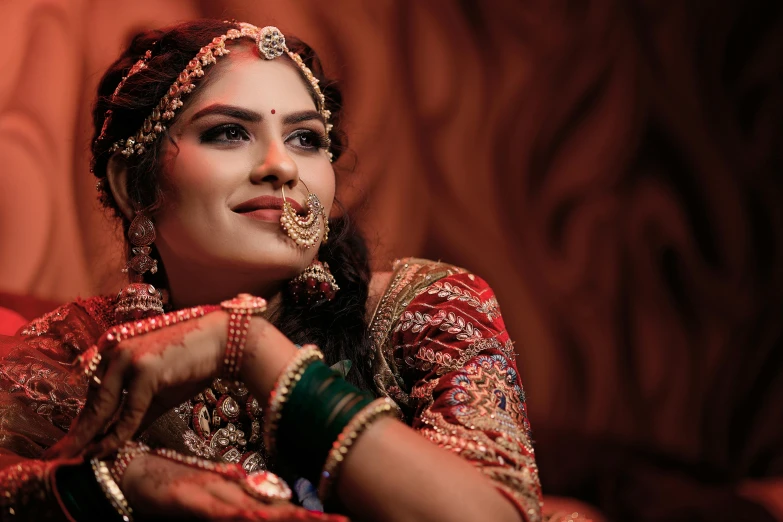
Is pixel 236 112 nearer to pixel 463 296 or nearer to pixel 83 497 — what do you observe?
pixel 463 296

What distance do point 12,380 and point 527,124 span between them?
196cm

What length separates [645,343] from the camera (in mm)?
2773

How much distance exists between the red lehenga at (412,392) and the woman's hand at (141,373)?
56 mm

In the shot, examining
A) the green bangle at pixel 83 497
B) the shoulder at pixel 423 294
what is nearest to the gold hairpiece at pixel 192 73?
the shoulder at pixel 423 294

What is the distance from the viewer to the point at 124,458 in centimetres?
109

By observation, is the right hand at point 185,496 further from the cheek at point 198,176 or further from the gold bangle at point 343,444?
the cheek at point 198,176

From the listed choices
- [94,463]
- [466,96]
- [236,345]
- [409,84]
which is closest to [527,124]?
[466,96]

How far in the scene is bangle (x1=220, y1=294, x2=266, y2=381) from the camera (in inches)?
45.7

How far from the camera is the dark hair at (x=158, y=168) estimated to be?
161cm

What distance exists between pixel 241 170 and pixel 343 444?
0.62 metres

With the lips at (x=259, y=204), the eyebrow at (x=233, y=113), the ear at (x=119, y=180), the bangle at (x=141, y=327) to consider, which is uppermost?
the eyebrow at (x=233, y=113)

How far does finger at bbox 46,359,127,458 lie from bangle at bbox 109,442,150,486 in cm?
5

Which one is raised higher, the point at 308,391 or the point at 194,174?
the point at 194,174

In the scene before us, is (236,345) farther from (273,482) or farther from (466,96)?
(466,96)
